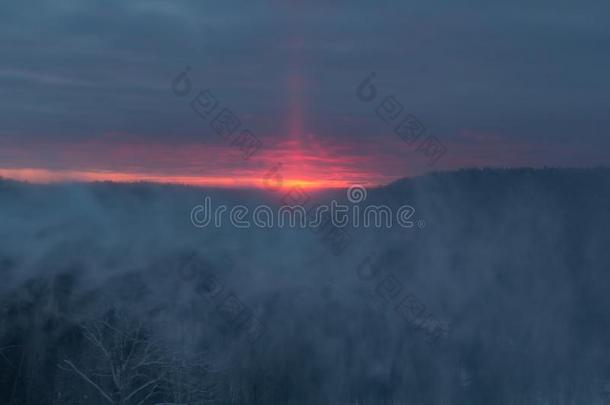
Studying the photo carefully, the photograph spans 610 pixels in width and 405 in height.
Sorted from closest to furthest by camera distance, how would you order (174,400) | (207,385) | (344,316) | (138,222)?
(174,400)
(207,385)
(344,316)
(138,222)

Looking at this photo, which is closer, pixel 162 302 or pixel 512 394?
pixel 162 302

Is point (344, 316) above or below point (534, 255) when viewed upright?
below

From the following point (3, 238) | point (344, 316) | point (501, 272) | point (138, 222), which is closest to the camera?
point (3, 238)

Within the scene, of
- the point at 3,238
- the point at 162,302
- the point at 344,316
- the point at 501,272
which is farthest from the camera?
the point at 501,272

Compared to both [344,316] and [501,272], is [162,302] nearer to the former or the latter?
[344,316]

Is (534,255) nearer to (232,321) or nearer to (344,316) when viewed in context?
(344,316)

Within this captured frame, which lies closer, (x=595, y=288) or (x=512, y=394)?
(x=512, y=394)

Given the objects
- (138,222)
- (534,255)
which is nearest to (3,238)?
(138,222)

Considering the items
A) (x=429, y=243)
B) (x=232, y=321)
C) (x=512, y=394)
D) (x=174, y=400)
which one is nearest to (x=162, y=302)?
(x=232, y=321)

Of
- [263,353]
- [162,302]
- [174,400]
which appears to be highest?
[162,302]
